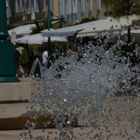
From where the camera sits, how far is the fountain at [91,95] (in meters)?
6.41

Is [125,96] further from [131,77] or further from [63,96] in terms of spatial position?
[63,96]

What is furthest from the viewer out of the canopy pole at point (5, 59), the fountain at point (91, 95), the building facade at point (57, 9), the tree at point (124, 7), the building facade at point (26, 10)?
the building facade at point (26, 10)

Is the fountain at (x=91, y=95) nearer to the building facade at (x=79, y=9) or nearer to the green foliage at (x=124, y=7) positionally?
the green foliage at (x=124, y=7)

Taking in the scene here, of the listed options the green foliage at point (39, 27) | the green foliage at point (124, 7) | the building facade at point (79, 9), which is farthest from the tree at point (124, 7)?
the building facade at point (79, 9)

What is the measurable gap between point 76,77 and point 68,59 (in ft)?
1.01

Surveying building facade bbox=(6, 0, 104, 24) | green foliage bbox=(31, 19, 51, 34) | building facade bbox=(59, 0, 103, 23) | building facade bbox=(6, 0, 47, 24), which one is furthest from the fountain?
building facade bbox=(6, 0, 47, 24)

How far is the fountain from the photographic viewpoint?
252 inches

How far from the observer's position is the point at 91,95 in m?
6.45

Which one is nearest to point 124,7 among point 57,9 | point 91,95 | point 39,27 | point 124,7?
point 124,7

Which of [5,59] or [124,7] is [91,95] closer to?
[5,59]

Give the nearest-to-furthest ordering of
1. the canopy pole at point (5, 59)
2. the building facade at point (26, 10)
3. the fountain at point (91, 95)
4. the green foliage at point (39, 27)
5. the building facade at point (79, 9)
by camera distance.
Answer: the fountain at point (91, 95) < the canopy pole at point (5, 59) < the green foliage at point (39, 27) < the building facade at point (79, 9) < the building facade at point (26, 10)

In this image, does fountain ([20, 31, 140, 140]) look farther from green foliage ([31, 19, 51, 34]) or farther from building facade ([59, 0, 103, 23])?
building facade ([59, 0, 103, 23])

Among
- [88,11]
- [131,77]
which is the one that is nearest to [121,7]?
[131,77]

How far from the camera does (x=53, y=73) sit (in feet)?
22.5
